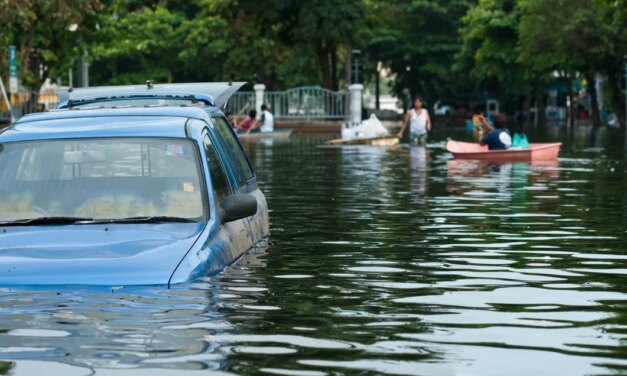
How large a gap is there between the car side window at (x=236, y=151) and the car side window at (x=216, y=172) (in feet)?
2.90

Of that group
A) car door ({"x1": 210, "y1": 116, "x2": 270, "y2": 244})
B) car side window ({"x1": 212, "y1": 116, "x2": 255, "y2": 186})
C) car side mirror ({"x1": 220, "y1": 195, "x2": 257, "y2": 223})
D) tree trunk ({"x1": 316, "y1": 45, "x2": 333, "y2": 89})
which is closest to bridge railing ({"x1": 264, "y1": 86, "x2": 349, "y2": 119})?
tree trunk ({"x1": 316, "y1": 45, "x2": 333, "y2": 89})

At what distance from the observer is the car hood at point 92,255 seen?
8852 mm

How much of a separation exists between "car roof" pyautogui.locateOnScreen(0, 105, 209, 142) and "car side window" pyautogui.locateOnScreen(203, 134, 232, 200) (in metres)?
0.24

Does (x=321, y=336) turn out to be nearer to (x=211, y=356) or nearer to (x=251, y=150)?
(x=211, y=356)

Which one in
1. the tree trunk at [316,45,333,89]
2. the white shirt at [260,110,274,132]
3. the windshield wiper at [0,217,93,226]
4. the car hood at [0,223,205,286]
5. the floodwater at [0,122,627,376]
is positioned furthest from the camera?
the tree trunk at [316,45,333,89]

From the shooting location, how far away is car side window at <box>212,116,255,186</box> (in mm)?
11953

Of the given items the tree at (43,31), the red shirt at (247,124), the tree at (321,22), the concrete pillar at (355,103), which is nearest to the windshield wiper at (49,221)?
the tree at (43,31)

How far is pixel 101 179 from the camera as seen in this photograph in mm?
10070

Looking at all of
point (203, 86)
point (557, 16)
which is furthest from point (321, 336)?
point (557, 16)

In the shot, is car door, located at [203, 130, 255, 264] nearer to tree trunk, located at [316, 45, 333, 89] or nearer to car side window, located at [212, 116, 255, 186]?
car side window, located at [212, 116, 255, 186]

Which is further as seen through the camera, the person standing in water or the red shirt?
the red shirt

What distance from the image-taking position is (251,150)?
43.2 m

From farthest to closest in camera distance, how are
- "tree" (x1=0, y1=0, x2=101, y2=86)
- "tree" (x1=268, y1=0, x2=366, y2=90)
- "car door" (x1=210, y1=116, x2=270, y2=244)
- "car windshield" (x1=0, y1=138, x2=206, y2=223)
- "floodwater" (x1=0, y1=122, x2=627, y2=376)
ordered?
1. "tree" (x1=268, y1=0, x2=366, y2=90)
2. "tree" (x1=0, y1=0, x2=101, y2=86)
3. "car door" (x1=210, y1=116, x2=270, y2=244)
4. "car windshield" (x1=0, y1=138, x2=206, y2=223)
5. "floodwater" (x1=0, y1=122, x2=627, y2=376)

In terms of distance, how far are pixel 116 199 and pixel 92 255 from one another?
37.0 inches
